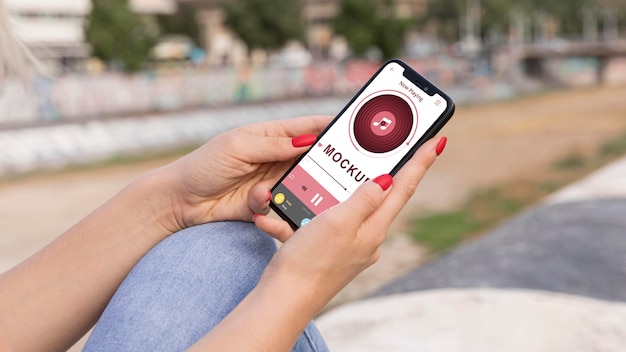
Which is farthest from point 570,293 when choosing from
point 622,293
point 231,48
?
point 231,48

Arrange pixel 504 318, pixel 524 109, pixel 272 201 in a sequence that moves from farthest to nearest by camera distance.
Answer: pixel 524 109 → pixel 504 318 → pixel 272 201

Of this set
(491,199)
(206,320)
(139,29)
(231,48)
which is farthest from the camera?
(231,48)

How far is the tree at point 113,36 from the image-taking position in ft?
82.0

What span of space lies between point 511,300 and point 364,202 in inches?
73.4

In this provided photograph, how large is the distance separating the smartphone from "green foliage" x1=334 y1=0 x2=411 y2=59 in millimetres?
31349

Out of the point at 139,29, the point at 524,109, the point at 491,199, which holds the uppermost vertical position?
the point at 139,29

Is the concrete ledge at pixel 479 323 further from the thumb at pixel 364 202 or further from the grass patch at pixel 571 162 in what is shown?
the grass patch at pixel 571 162

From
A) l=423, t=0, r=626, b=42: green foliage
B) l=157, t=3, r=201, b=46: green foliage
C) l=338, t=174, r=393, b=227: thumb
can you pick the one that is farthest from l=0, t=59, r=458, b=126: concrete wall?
l=157, t=3, r=201, b=46: green foliage

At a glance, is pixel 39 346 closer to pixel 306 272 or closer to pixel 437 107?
pixel 306 272

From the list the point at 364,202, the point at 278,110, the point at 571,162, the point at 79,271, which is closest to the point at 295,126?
the point at 364,202

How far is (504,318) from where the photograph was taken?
284 centimetres

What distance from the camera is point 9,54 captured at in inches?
61.8

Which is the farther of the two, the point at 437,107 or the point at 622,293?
the point at 622,293

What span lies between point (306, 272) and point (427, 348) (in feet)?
4.84
